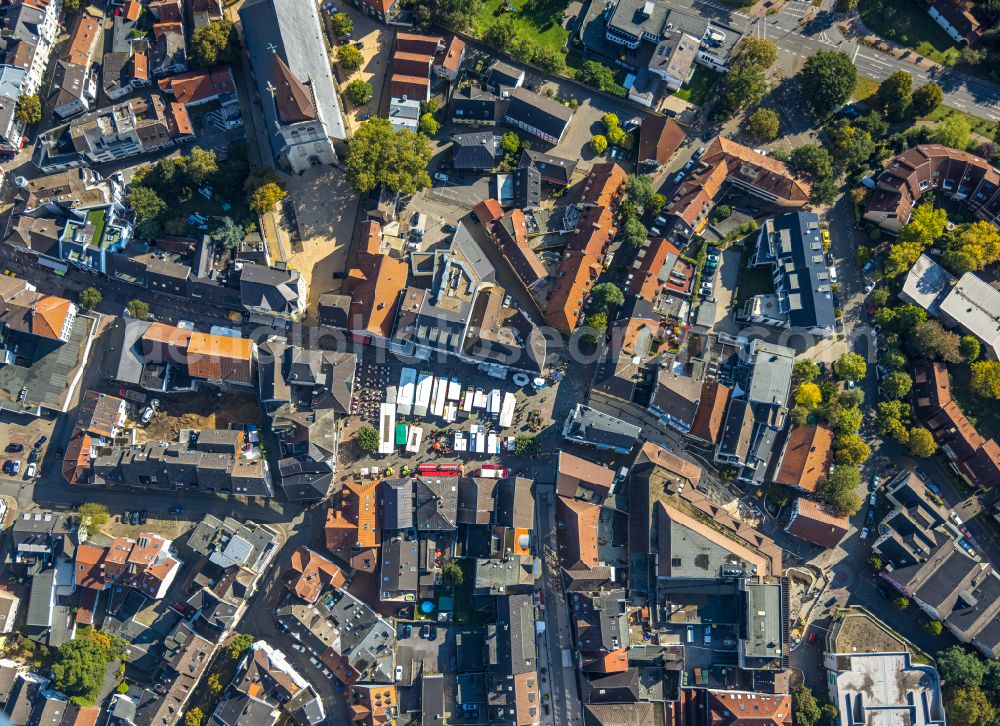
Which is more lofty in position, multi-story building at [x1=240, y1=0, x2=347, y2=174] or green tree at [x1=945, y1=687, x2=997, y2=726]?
multi-story building at [x1=240, y1=0, x2=347, y2=174]

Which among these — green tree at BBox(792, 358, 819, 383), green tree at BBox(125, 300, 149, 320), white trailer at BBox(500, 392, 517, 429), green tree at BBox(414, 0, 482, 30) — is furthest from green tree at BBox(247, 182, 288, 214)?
green tree at BBox(792, 358, 819, 383)

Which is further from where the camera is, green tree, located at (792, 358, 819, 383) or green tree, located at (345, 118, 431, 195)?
green tree, located at (792, 358, 819, 383)

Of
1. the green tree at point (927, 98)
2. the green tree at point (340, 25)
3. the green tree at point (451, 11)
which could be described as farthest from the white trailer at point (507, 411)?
the green tree at point (927, 98)

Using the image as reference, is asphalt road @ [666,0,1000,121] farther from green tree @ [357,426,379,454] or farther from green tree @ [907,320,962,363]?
green tree @ [357,426,379,454]

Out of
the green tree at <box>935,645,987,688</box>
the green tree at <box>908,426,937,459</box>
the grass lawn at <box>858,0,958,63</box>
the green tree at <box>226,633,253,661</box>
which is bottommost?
the green tree at <box>226,633,253,661</box>

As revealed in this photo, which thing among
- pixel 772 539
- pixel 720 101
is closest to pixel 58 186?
pixel 720 101

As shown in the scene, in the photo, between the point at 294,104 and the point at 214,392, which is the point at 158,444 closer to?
the point at 214,392
